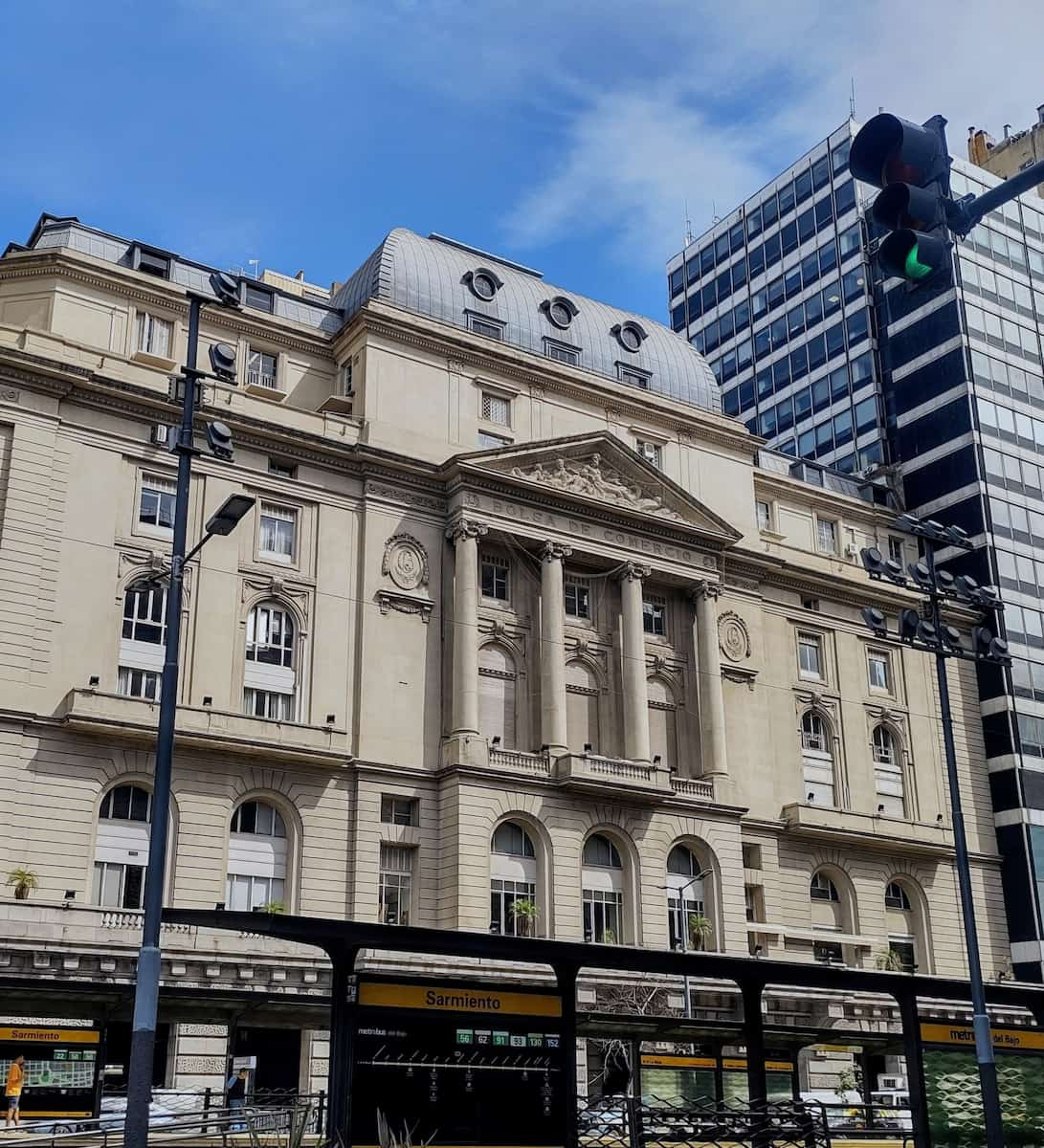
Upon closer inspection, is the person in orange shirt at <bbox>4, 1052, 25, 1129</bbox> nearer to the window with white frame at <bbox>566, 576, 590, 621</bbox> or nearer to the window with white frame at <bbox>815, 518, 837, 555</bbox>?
the window with white frame at <bbox>566, 576, 590, 621</bbox>

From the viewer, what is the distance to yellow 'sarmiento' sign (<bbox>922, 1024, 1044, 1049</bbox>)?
27.8m

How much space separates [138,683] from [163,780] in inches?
1046

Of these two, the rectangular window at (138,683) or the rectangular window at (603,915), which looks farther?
the rectangular window at (603,915)

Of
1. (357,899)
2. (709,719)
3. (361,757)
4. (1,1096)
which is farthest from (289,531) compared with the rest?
(1,1096)

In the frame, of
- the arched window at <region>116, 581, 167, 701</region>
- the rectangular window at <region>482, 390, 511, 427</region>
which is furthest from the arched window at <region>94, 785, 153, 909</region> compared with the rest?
the rectangular window at <region>482, 390, 511, 427</region>

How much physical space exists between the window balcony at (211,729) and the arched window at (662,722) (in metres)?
14.4

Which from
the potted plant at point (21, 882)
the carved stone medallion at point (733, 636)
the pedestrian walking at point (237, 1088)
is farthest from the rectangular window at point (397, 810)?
the carved stone medallion at point (733, 636)

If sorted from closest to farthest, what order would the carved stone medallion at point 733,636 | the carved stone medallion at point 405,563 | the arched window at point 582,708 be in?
1. the carved stone medallion at point 405,563
2. the arched window at point 582,708
3. the carved stone medallion at point 733,636

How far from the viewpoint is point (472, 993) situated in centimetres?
2325

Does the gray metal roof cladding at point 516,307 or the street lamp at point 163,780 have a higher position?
the gray metal roof cladding at point 516,307

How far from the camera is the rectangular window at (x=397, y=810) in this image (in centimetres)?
5059

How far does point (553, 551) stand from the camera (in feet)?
184

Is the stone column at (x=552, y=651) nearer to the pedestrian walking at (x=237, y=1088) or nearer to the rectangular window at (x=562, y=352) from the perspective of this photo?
the rectangular window at (x=562, y=352)

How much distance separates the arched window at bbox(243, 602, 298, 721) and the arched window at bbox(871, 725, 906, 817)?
29.3 meters
